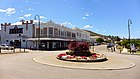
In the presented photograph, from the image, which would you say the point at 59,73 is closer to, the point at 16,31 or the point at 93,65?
the point at 93,65

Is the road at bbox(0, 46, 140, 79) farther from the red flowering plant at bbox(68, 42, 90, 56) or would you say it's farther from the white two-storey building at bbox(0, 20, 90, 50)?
the white two-storey building at bbox(0, 20, 90, 50)

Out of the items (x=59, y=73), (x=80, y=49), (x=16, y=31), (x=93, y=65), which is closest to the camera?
(x=59, y=73)

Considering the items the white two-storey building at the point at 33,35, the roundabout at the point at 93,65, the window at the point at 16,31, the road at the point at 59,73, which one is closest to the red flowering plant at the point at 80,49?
the roundabout at the point at 93,65

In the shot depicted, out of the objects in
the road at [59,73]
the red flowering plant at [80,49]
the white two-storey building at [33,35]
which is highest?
the white two-storey building at [33,35]

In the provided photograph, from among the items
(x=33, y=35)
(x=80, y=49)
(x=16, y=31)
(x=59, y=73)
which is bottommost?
(x=59, y=73)

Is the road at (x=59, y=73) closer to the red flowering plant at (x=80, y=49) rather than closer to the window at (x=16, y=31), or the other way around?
the red flowering plant at (x=80, y=49)

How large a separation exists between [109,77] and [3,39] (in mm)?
58950

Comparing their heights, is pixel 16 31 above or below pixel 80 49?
above

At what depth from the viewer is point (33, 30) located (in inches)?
2378

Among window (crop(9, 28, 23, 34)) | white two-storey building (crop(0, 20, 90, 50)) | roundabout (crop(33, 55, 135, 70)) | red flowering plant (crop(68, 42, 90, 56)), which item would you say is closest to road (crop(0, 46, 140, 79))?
roundabout (crop(33, 55, 135, 70))

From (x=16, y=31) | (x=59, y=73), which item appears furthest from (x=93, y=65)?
(x=16, y=31)

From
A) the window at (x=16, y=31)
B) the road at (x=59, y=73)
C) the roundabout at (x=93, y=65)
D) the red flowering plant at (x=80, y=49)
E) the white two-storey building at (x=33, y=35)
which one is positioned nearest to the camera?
the road at (x=59, y=73)

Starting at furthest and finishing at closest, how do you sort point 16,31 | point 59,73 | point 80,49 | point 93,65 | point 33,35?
point 16,31 → point 33,35 → point 80,49 → point 93,65 → point 59,73

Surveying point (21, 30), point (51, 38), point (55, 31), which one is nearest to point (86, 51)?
point (51, 38)
